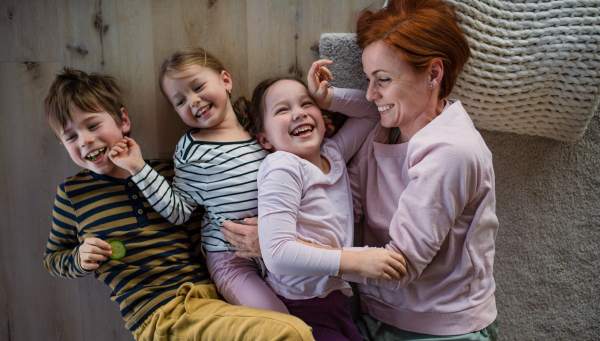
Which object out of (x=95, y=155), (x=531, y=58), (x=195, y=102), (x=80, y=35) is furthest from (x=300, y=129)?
(x=80, y=35)

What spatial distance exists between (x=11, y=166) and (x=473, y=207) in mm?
1679

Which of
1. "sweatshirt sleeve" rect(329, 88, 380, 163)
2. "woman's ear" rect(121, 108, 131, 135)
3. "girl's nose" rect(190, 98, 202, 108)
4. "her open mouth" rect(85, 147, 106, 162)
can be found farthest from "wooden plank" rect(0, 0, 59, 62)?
"sweatshirt sleeve" rect(329, 88, 380, 163)

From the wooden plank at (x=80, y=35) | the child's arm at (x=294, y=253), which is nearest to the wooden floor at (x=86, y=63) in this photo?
the wooden plank at (x=80, y=35)

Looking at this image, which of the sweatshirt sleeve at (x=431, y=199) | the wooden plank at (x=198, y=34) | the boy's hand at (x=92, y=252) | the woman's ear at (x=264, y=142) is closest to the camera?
the sweatshirt sleeve at (x=431, y=199)

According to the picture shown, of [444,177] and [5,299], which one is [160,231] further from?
[444,177]

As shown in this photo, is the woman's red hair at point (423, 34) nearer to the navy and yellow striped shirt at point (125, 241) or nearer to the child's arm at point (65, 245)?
the navy and yellow striped shirt at point (125, 241)

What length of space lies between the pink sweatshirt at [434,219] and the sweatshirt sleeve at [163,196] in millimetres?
612

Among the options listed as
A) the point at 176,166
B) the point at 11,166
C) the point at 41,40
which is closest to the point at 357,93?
the point at 176,166

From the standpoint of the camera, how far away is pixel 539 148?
145 cm

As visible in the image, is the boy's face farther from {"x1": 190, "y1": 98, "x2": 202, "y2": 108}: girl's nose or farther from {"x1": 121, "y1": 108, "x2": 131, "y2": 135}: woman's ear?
{"x1": 190, "y1": 98, "x2": 202, "y2": 108}: girl's nose

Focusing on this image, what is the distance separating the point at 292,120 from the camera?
1.17m

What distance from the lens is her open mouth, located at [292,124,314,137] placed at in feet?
3.85

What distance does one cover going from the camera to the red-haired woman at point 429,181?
1.01 meters

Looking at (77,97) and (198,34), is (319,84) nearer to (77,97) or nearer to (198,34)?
(198,34)
